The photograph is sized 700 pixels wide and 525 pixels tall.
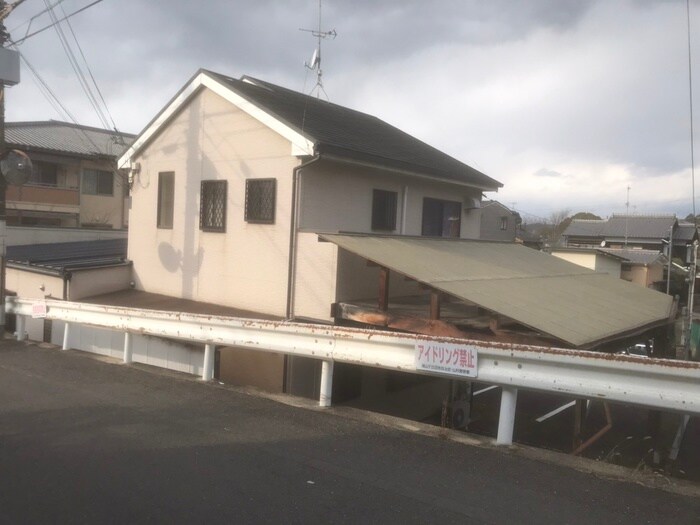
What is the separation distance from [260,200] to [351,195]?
1.78 metres

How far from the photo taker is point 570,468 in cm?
439

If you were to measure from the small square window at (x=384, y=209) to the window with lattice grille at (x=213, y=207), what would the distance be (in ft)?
10.1

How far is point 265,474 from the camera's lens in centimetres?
423

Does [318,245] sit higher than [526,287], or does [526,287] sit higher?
[318,245]

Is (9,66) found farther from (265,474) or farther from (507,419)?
(507,419)

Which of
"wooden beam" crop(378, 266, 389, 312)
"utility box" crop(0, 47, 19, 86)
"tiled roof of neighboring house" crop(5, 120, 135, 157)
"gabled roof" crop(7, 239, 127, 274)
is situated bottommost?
"gabled roof" crop(7, 239, 127, 274)

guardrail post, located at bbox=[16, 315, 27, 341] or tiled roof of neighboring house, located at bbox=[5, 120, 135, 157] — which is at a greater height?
tiled roof of neighboring house, located at bbox=[5, 120, 135, 157]

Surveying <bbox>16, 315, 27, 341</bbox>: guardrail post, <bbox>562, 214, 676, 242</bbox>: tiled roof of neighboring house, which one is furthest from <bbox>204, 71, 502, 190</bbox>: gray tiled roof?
<bbox>562, 214, 676, 242</bbox>: tiled roof of neighboring house

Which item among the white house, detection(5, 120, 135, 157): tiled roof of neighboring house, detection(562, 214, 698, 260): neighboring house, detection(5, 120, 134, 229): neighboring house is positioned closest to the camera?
the white house

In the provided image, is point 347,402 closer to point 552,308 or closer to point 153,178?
point 552,308

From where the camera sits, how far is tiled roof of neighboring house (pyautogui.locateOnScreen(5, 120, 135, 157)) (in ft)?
90.6

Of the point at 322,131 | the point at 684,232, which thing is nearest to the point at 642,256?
the point at 684,232

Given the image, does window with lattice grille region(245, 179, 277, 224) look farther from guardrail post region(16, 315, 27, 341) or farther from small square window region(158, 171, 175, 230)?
guardrail post region(16, 315, 27, 341)

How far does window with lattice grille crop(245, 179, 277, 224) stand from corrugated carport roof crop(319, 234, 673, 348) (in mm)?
2553
